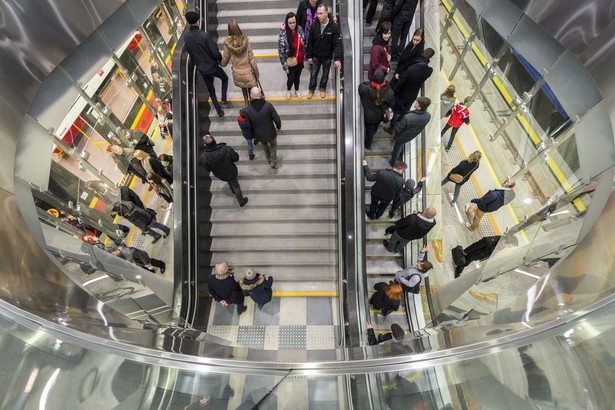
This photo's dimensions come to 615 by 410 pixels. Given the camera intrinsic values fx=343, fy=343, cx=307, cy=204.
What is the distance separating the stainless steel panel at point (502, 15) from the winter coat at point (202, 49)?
15.4 feet

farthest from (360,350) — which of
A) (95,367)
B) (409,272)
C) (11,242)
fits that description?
(11,242)

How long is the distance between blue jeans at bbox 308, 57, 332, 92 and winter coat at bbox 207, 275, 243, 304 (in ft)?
12.7

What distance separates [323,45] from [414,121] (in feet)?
6.93

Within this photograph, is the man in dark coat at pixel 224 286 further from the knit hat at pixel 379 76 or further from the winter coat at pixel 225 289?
the knit hat at pixel 379 76

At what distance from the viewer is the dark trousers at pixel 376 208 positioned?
556 cm

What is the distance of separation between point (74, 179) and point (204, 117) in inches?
103

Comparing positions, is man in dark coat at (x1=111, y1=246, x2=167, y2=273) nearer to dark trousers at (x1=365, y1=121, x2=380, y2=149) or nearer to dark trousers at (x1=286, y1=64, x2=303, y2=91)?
dark trousers at (x1=286, y1=64, x2=303, y2=91)

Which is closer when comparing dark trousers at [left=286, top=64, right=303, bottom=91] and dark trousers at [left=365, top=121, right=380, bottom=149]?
dark trousers at [left=365, top=121, right=380, bottom=149]

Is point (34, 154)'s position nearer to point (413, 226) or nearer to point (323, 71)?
point (323, 71)

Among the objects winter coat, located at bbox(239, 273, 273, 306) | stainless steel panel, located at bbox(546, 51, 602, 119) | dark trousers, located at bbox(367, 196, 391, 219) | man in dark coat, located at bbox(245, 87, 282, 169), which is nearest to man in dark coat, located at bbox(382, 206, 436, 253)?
dark trousers, located at bbox(367, 196, 391, 219)

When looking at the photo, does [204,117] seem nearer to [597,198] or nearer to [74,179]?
[74,179]

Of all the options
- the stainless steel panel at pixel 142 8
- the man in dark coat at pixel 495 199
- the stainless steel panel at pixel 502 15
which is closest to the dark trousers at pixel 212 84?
the stainless steel panel at pixel 142 8

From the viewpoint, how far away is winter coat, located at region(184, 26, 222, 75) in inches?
207

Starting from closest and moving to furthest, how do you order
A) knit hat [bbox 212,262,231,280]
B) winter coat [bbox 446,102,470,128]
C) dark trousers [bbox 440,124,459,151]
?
1. knit hat [bbox 212,262,231,280]
2. winter coat [bbox 446,102,470,128]
3. dark trousers [bbox 440,124,459,151]
